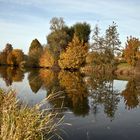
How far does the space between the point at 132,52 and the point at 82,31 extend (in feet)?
66.2

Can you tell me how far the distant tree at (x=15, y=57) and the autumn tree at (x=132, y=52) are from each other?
35942mm

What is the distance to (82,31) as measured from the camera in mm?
78375

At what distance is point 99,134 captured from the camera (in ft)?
44.4

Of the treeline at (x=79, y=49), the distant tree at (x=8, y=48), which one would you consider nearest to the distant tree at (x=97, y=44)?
the treeline at (x=79, y=49)

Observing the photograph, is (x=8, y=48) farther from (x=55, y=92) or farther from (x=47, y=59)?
(x=55, y=92)

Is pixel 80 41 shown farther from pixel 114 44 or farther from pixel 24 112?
pixel 24 112

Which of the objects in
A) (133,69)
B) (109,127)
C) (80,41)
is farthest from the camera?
(80,41)

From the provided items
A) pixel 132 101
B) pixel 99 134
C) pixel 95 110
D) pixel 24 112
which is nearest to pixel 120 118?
pixel 95 110

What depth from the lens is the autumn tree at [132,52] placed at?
6018 cm

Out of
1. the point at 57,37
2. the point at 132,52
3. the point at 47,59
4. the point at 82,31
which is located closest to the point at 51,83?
the point at 132,52

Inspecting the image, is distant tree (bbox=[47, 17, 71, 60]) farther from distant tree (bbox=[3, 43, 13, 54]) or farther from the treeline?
distant tree (bbox=[3, 43, 13, 54])

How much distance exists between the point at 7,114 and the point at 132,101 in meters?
18.6

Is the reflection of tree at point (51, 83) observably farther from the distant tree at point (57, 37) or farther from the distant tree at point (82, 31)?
the distant tree at point (82, 31)

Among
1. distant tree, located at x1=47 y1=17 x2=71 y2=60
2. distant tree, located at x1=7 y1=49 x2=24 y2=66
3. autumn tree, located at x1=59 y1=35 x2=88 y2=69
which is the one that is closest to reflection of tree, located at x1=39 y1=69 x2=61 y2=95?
autumn tree, located at x1=59 y1=35 x2=88 y2=69
